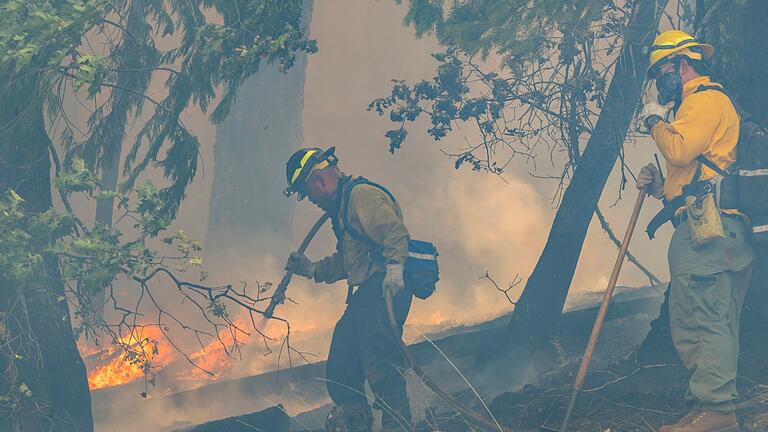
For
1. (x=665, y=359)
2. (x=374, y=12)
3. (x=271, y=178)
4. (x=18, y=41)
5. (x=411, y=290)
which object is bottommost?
(x=665, y=359)

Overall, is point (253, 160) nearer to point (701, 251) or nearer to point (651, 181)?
point (651, 181)

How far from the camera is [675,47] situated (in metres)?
5.12

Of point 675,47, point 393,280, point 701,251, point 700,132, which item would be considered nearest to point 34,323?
point 393,280

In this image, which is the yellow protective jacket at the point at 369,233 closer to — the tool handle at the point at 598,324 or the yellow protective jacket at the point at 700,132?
the tool handle at the point at 598,324

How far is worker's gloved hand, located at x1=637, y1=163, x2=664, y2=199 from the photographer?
523 centimetres

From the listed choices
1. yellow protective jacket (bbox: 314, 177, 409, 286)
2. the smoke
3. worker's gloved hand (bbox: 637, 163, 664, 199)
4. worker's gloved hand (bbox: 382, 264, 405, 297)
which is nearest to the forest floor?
worker's gloved hand (bbox: 382, 264, 405, 297)

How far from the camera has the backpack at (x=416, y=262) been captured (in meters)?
6.13

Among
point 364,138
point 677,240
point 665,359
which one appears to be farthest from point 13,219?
point 364,138

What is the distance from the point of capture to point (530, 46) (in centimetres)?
716

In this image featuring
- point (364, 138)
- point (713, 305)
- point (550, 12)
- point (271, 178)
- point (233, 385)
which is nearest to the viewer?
point (713, 305)

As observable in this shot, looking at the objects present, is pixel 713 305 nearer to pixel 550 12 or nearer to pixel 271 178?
pixel 550 12

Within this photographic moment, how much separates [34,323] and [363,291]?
7.90ft

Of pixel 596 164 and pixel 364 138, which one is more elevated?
pixel 364 138

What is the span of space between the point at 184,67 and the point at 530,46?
10.0ft
